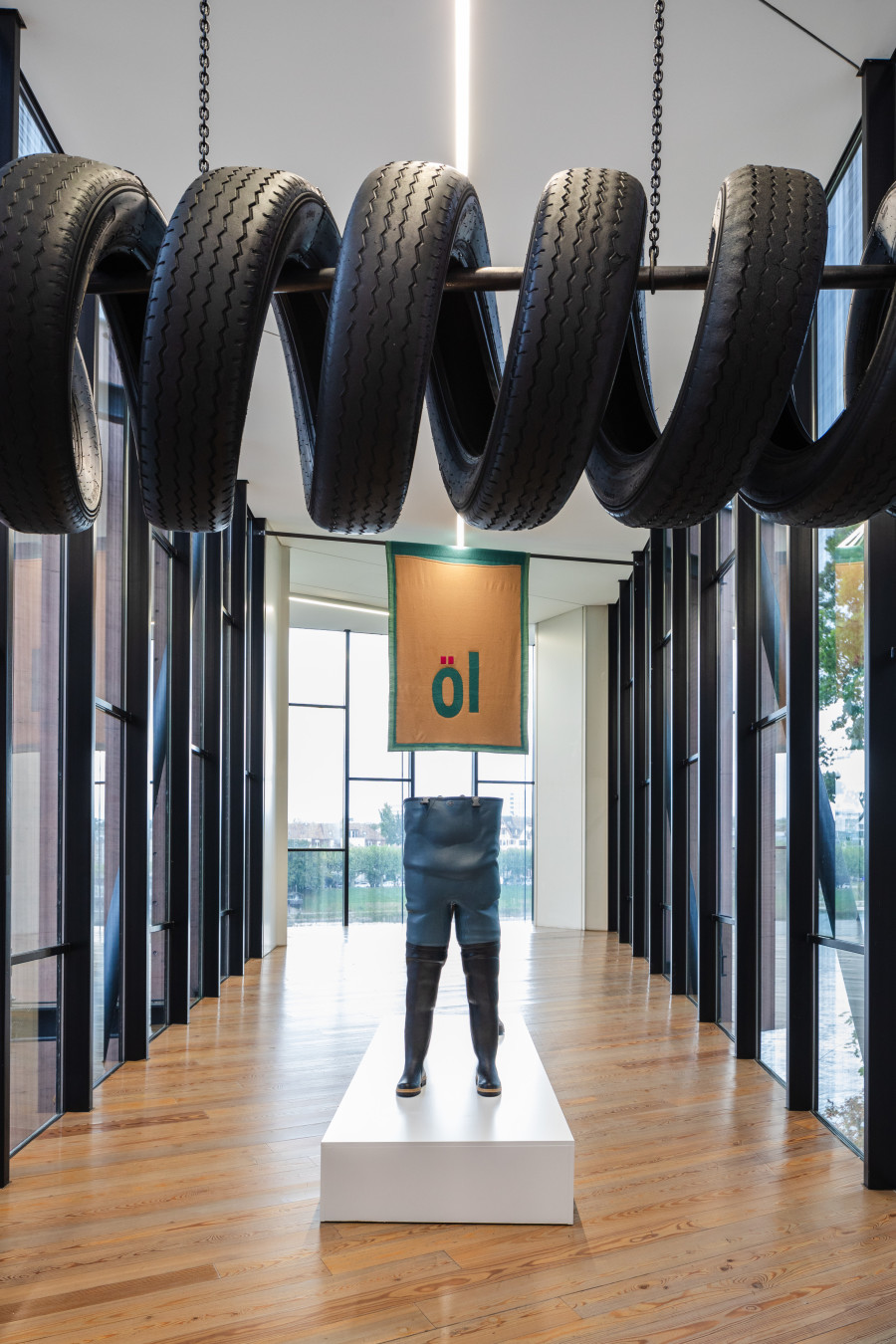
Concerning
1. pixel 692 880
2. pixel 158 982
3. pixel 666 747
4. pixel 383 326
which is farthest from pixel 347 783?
pixel 383 326

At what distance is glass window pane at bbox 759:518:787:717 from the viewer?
16.5 ft

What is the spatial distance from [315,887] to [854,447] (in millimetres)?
12352

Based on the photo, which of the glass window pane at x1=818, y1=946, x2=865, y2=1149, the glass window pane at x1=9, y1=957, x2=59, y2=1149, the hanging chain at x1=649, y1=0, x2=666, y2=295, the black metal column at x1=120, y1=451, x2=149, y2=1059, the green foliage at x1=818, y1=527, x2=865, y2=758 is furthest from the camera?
the black metal column at x1=120, y1=451, x2=149, y2=1059

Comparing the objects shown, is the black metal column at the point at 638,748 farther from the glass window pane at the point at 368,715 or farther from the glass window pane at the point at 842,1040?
the glass window pane at the point at 842,1040

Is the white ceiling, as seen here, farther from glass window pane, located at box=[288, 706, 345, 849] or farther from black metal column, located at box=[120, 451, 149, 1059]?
glass window pane, located at box=[288, 706, 345, 849]

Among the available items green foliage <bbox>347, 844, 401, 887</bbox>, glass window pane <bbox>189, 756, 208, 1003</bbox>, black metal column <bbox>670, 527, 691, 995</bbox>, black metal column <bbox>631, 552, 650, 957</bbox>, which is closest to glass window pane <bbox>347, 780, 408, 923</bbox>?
green foliage <bbox>347, 844, 401, 887</bbox>

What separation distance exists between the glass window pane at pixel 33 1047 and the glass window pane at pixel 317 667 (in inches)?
371

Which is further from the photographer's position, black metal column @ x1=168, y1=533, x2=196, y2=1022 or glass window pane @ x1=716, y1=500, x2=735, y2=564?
glass window pane @ x1=716, y1=500, x2=735, y2=564

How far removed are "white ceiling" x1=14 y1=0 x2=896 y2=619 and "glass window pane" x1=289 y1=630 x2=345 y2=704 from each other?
9.13 meters

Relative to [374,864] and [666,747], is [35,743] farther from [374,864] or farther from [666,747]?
[374,864]

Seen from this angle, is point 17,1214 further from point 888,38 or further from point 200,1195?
point 888,38

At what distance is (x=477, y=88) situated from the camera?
385 centimetres

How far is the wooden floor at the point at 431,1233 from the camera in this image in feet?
8.68

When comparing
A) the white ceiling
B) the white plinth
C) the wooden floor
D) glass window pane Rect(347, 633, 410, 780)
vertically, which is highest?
the white ceiling
